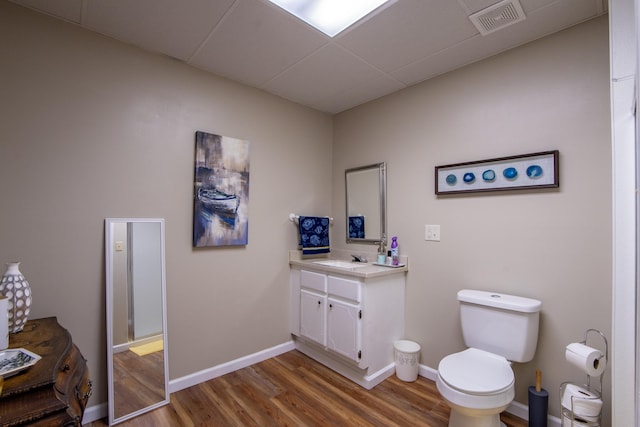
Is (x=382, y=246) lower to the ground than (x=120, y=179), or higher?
lower

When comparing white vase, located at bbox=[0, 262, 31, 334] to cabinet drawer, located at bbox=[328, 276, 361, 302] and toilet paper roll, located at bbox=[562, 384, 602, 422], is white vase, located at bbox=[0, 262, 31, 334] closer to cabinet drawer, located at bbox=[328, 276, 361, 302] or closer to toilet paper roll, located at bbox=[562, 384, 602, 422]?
cabinet drawer, located at bbox=[328, 276, 361, 302]

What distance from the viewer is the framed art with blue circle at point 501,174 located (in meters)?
1.80

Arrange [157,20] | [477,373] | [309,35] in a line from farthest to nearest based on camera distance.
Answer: [309,35], [157,20], [477,373]

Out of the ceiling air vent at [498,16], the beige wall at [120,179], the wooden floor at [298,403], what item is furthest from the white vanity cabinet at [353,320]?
the ceiling air vent at [498,16]

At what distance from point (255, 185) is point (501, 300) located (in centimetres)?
201

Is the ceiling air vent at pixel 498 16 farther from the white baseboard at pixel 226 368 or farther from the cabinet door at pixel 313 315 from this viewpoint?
the white baseboard at pixel 226 368

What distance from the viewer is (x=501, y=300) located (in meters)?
1.80

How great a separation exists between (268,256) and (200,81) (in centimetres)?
154

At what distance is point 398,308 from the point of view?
8.04 ft

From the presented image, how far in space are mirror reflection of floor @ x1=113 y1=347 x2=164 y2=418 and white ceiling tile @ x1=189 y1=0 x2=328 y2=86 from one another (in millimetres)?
2097

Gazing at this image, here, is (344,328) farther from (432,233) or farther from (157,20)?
(157,20)

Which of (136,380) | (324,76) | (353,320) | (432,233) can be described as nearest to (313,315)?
(353,320)

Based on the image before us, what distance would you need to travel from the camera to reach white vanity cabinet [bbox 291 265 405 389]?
218 centimetres

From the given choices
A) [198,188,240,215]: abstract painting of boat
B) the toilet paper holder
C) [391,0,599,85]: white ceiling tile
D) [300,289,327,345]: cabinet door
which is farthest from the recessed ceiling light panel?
the toilet paper holder
